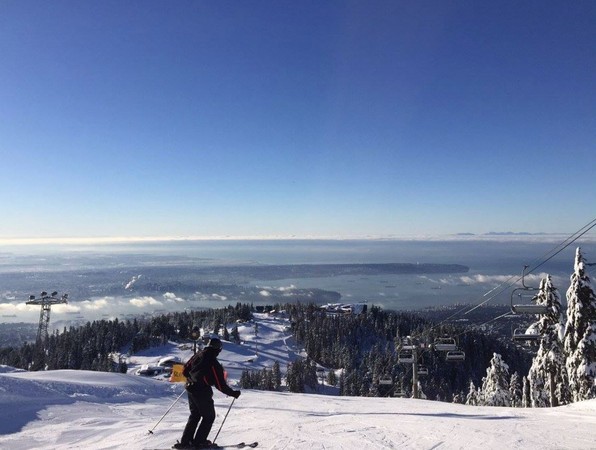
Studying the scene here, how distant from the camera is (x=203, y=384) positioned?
7070 millimetres

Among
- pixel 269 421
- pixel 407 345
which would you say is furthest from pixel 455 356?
pixel 269 421

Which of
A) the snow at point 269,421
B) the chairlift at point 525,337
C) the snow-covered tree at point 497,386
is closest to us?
the snow at point 269,421

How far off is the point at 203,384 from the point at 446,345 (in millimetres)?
18711

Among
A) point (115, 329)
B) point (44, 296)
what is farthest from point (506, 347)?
point (44, 296)

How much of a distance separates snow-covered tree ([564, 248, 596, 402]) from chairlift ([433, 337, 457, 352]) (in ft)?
20.0

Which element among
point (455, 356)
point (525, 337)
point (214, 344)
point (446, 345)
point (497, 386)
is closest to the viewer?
point (214, 344)

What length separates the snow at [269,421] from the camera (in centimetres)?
834

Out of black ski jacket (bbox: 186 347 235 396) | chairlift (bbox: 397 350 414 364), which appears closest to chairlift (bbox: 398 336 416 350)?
chairlift (bbox: 397 350 414 364)

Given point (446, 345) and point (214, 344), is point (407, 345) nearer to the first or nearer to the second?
point (446, 345)

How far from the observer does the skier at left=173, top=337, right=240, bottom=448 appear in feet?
23.1

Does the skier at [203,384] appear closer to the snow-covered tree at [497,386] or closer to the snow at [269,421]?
the snow at [269,421]

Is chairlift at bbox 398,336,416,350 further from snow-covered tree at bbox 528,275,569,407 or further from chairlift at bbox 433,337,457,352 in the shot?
snow-covered tree at bbox 528,275,569,407

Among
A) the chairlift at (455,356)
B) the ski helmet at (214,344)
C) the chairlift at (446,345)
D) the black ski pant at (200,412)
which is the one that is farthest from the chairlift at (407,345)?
the ski helmet at (214,344)

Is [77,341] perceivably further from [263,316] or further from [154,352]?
[263,316]
